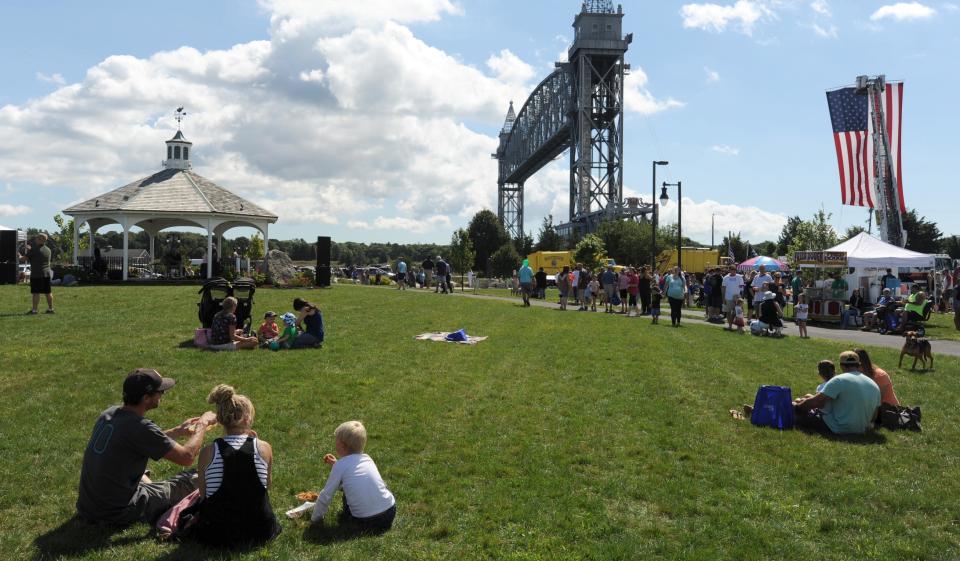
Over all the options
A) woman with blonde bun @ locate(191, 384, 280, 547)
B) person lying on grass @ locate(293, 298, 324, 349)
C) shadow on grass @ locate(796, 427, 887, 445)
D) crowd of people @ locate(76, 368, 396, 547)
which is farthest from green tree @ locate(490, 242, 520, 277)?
woman with blonde bun @ locate(191, 384, 280, 547)

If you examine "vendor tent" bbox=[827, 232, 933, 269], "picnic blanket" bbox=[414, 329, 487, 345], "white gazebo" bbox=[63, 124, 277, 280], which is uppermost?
"white gazebo" bbox=[63, 124, 277, 280]

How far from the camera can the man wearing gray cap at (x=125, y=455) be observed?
16.5 feet

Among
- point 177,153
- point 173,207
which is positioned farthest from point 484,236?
point 173,207

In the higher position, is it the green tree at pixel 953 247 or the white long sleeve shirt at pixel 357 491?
the green tree at pixel 953 247

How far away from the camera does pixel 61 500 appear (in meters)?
5.61

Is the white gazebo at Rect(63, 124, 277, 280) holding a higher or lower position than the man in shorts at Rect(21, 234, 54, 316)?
higher

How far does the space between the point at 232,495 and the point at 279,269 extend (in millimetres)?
27443

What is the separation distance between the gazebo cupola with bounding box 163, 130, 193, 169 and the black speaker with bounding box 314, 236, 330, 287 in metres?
10.4

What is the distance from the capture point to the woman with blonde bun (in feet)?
16.0

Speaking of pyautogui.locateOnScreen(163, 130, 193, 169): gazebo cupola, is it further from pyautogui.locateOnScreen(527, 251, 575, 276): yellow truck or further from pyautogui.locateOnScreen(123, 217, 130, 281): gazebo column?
pyautogui.locateOnScreen(527, 251, 575, 276): yellow truck

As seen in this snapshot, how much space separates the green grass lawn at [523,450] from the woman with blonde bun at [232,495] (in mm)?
151

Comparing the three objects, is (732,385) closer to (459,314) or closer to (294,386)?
(294,386)

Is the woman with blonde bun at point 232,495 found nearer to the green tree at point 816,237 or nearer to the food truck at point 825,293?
the food truck at point 825,293

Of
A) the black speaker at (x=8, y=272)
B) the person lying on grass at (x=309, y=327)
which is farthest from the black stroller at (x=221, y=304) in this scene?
the black speaker at (x=8, y=272)
